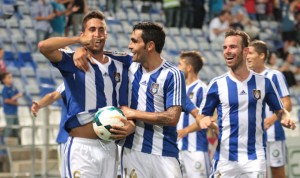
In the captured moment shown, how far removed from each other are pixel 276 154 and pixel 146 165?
3934mm

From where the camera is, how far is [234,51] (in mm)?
8242

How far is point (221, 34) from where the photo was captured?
19734 mm

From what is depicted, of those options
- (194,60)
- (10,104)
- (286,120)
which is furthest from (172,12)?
(286,120)

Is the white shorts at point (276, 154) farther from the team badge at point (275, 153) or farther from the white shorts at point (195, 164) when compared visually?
the white shorts at point (195, 164)

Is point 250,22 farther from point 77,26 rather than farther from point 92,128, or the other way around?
point 92,128

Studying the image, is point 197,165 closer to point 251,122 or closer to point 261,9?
point 251,122

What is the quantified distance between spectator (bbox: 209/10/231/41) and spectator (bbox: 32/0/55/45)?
4.66 meters

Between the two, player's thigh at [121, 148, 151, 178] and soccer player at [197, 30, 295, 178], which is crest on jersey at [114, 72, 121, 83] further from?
soccer player at [197, 30, 295, 178]

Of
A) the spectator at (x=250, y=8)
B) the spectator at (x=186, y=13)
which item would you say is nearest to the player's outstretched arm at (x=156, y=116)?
the spectator at (x=186, y=13)

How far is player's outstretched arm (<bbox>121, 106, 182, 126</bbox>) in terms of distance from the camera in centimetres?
724

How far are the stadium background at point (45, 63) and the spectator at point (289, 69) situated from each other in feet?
0.86

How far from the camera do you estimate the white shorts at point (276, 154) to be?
11.0 m

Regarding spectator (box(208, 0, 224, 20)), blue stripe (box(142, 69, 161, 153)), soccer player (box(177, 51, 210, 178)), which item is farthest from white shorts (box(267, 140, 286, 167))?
spectator (box(208, 0, 224, 20))

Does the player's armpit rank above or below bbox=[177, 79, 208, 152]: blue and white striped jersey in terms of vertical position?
above
